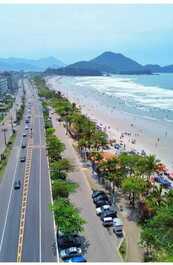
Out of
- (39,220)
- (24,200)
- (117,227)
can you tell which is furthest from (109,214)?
(24,200)

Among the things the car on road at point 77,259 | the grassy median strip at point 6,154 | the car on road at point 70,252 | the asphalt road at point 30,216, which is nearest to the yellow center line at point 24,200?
the asphalt road at point 30,216

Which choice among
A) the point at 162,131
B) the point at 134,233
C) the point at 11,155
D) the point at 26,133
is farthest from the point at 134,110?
the point at 134,233

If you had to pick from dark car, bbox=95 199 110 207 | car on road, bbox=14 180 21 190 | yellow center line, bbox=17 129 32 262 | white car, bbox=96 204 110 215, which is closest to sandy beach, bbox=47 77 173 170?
dark car, bbox=95 199 110 207

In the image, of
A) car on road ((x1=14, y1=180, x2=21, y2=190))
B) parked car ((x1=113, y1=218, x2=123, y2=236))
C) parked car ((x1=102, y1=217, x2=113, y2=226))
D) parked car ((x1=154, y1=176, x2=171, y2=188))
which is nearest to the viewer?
parked car ((x1=113, y1=218, x2=123, y2=236))

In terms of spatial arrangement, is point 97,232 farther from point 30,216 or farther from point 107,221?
point 30,216

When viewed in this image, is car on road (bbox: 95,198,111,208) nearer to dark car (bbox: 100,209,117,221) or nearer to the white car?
the white car

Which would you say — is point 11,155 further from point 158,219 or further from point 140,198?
point 158,219
